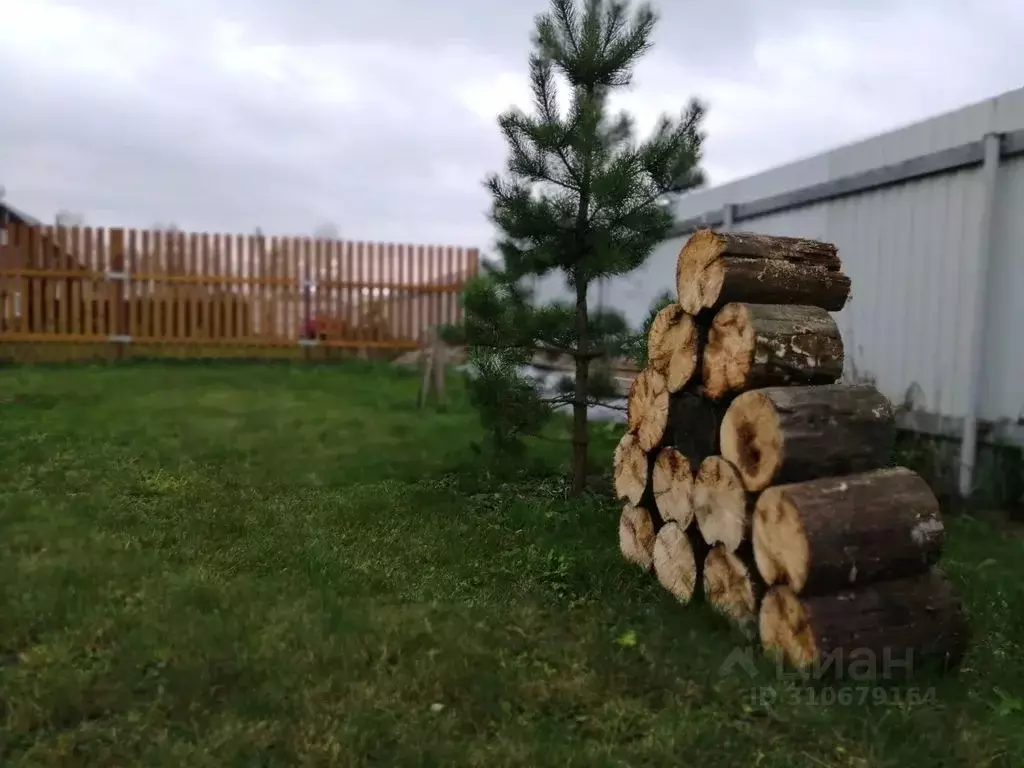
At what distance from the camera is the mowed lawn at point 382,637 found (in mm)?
2252

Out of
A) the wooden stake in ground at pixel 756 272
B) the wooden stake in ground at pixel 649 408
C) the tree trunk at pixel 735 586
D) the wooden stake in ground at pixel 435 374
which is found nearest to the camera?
the tree trunk at pixel 735 586

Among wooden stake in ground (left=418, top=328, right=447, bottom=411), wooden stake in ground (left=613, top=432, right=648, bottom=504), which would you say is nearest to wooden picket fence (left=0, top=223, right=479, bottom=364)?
wooden stake in ground (left=418, top=328, right=447, bottom=411)

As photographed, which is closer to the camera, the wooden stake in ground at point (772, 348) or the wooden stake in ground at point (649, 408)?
the wooden stake in ground at point (772, 348)

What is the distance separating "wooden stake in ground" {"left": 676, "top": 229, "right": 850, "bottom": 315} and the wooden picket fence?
23.1ft

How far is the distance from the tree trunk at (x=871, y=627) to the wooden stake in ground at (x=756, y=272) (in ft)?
3.67

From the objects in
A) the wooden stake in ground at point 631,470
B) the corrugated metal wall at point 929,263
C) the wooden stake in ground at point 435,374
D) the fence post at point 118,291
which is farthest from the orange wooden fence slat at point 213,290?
the wooden stake in ground at point 631,470

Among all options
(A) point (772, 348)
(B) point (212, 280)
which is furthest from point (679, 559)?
(B) point (212, 280)

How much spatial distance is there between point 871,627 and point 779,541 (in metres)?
0.38

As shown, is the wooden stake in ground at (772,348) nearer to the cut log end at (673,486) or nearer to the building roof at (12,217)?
the cut log end at (673,486)

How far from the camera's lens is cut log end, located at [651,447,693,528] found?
330 centimetres

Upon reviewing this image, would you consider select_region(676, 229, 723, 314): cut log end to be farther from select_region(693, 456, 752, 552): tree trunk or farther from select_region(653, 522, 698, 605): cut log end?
select_region(653, 522, 698, 605): cut log end

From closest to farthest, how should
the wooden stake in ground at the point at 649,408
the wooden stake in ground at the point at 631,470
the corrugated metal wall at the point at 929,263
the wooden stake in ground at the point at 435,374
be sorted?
1. the wooden stake in ground at the point at 649,408
2. the wooden stake in ground at the point at 631,470
3. the corrugated metal wall at the point at 929,263
4. the wooden stake in ground at the point at 435,374

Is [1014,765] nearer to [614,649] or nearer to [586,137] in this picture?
[614,649]

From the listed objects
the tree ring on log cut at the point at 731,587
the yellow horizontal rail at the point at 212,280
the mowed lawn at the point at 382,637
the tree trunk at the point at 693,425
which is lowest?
the mowed lawn at the point at 382,637
